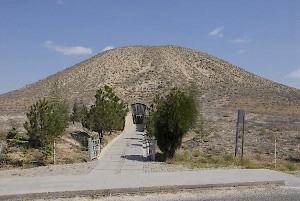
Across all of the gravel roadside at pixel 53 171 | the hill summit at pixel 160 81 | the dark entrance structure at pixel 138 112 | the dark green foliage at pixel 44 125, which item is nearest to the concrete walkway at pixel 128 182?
the gravel roadside at pixel 53 171

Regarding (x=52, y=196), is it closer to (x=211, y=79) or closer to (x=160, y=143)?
(x=160, y=143)

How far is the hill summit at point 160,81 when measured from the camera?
A: 79.5 m

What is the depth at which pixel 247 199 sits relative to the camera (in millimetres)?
8602

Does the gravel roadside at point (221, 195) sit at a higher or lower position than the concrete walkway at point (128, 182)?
lower

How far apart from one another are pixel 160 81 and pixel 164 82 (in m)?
1.69

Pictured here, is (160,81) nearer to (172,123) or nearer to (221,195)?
(172,123)

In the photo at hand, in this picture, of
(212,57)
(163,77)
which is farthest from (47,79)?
(212,57)

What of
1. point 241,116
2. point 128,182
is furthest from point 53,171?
point 241,116

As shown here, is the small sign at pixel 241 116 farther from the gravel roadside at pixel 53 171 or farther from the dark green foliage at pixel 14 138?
the dark green foliage at pixel 14 138

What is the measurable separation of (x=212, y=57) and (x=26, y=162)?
112363mm

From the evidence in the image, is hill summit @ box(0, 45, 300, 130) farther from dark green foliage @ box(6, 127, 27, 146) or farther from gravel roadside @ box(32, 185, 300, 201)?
gravel roadside @ box(32, 185, 300, 201)

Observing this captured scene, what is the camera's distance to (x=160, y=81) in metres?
95.4

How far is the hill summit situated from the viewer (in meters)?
79.5

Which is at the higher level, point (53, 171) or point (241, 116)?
point (241, 116)
